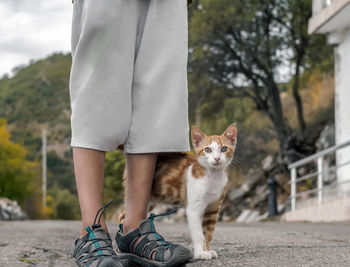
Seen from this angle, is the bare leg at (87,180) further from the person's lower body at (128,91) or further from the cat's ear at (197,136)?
the cat's ear at (197,136)

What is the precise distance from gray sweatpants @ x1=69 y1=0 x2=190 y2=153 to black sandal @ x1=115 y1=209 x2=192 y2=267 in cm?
38

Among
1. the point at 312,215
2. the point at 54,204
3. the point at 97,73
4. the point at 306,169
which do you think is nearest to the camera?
the point at 97,73

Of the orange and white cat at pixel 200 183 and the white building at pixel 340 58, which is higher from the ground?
the white building at pixel 340 58

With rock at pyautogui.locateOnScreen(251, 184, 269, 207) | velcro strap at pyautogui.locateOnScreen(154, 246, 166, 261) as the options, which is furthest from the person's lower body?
rock at pyautogui.locateOnScreen(251, 184, 269, 207)

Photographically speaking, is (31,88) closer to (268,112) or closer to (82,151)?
(268,112)

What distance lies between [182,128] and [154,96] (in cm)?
21

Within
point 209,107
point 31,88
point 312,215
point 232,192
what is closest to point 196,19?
point 209,107

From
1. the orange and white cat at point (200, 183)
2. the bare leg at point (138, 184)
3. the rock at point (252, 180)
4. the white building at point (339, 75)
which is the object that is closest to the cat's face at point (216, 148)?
the orange and white cat at point (200, 183)

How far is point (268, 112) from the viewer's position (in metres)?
17.4

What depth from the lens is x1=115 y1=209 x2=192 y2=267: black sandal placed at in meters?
1.95

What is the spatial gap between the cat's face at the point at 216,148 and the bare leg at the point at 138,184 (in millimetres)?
406

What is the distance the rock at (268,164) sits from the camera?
1750 centimetres

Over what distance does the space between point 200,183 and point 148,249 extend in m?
0.52

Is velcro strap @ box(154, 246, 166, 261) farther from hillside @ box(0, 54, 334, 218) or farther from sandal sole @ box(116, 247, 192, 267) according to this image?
hillside @ box(0, 54, 334, 218)
